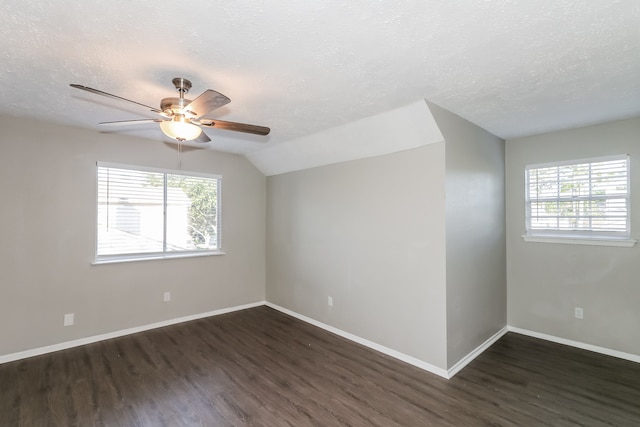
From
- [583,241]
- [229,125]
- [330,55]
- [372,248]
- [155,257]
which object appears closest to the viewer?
[330,55]

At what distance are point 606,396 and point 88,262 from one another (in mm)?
5274

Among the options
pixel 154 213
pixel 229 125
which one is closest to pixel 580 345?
pixel 229 125

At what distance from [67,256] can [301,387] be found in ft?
9.81

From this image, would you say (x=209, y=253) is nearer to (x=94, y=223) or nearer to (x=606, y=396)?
(x=94, y=223)

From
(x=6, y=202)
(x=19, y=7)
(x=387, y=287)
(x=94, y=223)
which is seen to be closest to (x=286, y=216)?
(x=387, y=287)

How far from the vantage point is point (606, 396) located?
7.94 feet

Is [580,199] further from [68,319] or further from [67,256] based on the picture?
[68,319]

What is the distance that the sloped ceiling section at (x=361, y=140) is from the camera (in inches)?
108

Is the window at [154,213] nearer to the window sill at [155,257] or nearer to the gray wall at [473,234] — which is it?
the window sill at [155,257]

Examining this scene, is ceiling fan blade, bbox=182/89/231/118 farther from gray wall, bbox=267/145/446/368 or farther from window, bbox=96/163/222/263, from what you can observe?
window, bbox=96/163/222/263

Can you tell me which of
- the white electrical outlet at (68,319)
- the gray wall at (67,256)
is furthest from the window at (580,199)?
the white electrical outlet at (68,319)

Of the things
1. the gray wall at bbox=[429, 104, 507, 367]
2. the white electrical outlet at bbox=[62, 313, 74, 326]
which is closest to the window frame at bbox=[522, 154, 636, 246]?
the gray wall at bbox=[429, 104, 507, 367]

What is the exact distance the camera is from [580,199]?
3359 millimetres

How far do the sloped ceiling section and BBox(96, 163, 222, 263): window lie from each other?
1.14 metres
